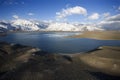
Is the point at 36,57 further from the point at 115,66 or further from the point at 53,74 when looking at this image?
the point at 115,66

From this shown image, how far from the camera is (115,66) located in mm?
44656

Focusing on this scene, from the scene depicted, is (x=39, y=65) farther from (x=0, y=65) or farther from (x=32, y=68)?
(x=0, y=65)

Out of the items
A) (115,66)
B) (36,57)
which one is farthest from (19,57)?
(115,66)

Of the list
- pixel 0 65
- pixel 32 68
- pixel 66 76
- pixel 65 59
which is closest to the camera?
pixel 66 76

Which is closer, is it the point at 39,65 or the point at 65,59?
the point at 39,65

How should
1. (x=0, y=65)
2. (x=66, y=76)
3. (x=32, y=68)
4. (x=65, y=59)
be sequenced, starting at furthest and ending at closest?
(x=65, y=59)
(x=0, y=65)
(x=32, y=68)
(x=66, y=76)

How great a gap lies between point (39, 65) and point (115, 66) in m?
22.2

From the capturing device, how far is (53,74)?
38.5 m

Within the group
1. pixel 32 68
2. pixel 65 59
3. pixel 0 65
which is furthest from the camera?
pixel 65 59

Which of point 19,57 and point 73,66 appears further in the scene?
point 19,57

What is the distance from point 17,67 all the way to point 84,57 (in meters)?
23.5

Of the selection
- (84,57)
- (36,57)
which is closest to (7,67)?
(36,57)

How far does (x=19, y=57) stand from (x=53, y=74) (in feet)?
63.5

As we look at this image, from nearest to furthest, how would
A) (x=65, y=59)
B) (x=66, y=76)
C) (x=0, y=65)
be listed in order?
(x=66, y=76), (x=0, y=65), (x=65, y=59)
